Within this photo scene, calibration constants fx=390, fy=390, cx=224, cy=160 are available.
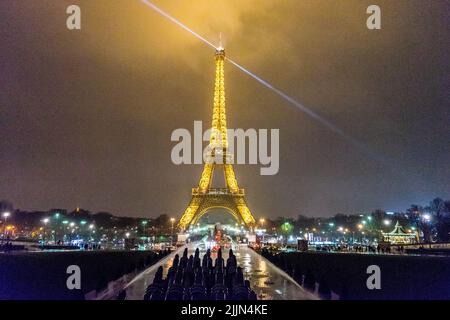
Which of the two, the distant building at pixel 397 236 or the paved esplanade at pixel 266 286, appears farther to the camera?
the distant building at pixel 397 236

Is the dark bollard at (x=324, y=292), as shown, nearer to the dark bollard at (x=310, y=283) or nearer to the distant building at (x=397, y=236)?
the dark bollard at (x=310, y=283)

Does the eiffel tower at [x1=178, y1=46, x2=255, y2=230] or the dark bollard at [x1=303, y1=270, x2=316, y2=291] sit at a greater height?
the eiffel tower at [x1=178, y1=46, x2=255, y2=230]

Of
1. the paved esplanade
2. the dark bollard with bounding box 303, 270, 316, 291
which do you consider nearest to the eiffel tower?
the paved esplanade

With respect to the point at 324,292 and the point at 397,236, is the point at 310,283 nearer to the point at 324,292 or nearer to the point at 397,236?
the point at 324,292

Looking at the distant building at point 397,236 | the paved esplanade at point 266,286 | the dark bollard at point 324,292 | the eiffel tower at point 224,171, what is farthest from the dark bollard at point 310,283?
the eiffel tower at point 224,171

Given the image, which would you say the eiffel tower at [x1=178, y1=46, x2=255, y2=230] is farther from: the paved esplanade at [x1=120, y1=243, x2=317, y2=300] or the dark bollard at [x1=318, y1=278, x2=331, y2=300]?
the dark bollard at [x1=318, y1=278, x2=331, y2=300]

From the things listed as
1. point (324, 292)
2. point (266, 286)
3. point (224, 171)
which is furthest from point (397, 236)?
point (324, 292)
